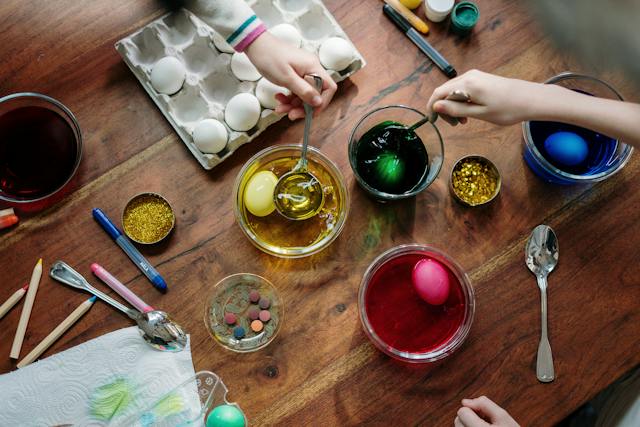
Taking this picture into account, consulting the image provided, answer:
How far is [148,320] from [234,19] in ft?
1.88

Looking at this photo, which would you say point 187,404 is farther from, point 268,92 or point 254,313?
point 268,92

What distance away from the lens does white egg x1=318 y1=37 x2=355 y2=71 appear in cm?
106

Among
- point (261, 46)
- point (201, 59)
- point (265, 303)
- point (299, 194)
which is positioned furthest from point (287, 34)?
point (265, 303)

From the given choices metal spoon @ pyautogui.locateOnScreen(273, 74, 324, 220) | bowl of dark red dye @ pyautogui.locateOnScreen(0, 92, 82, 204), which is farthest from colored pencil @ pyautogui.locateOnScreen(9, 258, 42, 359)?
metal spoon @ pyautogui.locateOnScreen(273, 74, 324, 220)

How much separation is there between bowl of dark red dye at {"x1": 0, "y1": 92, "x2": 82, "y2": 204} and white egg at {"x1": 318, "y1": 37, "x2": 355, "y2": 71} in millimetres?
501

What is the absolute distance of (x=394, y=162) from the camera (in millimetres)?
1035

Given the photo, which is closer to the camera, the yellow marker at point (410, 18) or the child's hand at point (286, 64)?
the child's hand at point (286, 64)

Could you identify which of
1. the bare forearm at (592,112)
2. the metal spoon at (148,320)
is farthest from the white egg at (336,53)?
the metal spoon at (148,320)

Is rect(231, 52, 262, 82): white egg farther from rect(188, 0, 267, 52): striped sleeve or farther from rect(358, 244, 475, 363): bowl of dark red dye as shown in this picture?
rect(358, 244, 475, 363): bowl of dark red dye

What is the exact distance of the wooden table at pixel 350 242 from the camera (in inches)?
40.7

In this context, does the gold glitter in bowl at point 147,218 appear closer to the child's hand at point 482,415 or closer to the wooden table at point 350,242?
the wooden table at point 350,242

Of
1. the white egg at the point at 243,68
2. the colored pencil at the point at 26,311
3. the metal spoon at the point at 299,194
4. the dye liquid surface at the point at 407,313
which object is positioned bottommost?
the dye liquid surface at the point at 407,313

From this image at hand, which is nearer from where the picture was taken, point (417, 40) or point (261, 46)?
point (261, 46)

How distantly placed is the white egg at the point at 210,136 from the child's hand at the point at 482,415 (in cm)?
67
